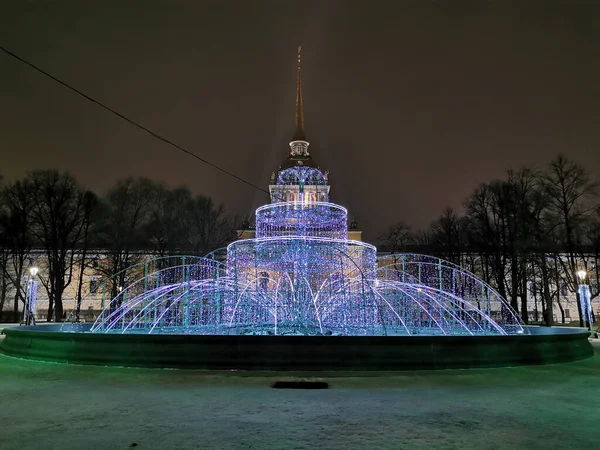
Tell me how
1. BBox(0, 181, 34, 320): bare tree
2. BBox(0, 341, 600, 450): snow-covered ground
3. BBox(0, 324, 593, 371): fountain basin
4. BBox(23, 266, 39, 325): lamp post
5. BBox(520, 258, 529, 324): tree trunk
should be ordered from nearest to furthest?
BBox(0, 341, 600, 450): snow-covered ground → BBox(0, 324, 593, 371): fountain basin → BBox(23, 266, 39, 325): lamp post → BBox(520, 258, 529, 324): tree trunk → BBox(0, 181, 34, 320): bare tree

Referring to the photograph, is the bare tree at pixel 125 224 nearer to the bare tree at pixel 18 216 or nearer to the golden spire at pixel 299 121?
the bare tree at pixel 18 216

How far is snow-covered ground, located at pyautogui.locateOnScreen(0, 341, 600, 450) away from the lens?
200 inches

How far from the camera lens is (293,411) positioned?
251 inches

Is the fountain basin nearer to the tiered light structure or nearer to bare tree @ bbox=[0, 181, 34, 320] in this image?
the tiered light structure

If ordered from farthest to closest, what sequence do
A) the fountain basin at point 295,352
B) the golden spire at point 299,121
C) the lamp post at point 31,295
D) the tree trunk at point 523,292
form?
the golden spire at point 299,121 < the tree trunk at point 523,292 < the lamp post at point 31,295 < the fountain basin at point 295,352

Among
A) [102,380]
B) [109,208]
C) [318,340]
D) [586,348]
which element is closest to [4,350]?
[102,380]

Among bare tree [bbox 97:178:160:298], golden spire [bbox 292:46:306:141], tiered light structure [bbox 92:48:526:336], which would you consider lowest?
tiered light structure [bbox 92:48:526:336]

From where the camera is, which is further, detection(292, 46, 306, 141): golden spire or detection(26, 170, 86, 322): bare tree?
detection(292, 46, 306, 141): golden spire

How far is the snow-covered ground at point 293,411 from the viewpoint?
200 inches

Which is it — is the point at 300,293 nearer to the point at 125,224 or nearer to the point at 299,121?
the point at 125,224

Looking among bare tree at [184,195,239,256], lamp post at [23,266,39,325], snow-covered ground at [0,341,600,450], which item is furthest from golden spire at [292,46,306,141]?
snow-covered ground at [0,341,600,450]

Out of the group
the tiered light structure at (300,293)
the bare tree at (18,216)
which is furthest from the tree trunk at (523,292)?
the bare tree at (18,216)

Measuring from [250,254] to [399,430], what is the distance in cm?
1080

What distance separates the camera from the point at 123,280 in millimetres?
34594
